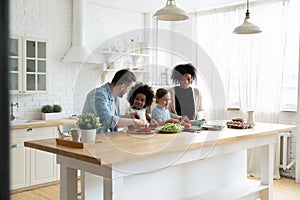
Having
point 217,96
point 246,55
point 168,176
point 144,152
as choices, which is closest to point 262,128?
point 168,176

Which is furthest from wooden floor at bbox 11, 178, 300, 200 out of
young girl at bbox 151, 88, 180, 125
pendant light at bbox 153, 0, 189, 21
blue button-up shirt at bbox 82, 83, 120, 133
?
pendant light at bbox 153, 0, 189, 21

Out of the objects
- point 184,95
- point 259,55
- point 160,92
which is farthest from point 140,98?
point 259,55

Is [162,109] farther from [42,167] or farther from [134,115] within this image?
[42,167]

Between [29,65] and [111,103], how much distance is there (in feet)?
7.50

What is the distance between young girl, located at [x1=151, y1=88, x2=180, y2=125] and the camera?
2.90 metres

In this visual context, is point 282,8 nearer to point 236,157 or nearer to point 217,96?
point 217,96

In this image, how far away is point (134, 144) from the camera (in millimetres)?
2367

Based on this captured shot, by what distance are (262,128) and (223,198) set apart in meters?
0.78

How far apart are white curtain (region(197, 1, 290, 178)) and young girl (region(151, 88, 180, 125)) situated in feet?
7.79

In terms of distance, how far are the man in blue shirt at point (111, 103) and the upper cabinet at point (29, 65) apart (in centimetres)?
206

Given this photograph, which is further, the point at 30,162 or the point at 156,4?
the point at 156,4

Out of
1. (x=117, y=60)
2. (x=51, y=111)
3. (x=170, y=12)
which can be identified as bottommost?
(x=51, y=111)

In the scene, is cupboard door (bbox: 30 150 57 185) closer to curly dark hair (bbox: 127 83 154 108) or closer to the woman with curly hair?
the woman with curly hair

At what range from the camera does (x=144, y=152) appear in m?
2.15
